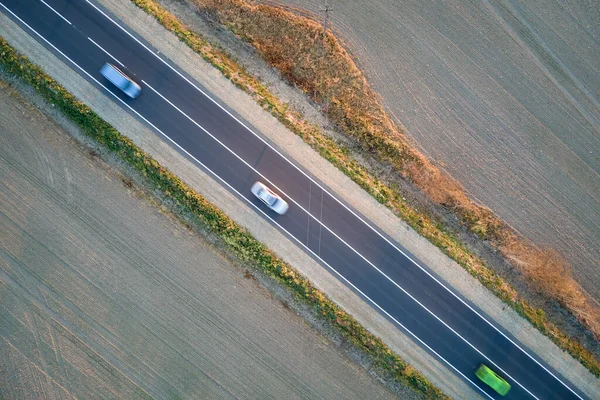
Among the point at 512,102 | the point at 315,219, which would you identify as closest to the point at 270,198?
the point at 315,219

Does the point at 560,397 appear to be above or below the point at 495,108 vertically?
below

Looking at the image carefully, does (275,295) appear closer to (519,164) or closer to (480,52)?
(519,164)

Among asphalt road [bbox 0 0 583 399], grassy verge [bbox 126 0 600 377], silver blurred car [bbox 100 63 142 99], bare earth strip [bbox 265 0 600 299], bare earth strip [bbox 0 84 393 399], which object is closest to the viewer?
silver blurred car [bbox 100 63 142 99]

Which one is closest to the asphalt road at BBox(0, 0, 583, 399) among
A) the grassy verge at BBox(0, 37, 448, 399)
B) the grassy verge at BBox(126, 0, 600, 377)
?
the grassy verge at BBox(0, 37, 448, 399)

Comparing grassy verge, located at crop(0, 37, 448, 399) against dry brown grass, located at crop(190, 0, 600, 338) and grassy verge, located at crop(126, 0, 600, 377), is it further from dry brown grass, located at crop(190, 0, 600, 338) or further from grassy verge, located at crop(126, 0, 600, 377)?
dry brown grass, located at crop(190, 0, 600, 338)

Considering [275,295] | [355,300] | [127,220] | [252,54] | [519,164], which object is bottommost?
[127,220]

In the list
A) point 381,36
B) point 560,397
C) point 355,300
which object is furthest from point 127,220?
point 560,397

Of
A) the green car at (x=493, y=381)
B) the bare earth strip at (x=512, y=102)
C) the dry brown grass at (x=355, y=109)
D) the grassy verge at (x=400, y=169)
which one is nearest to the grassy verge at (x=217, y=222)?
the green car at (x=493, y=381)
